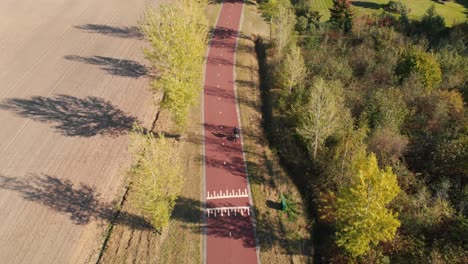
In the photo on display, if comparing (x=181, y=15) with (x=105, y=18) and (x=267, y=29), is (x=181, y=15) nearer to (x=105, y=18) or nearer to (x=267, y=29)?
(x=267, y=29)

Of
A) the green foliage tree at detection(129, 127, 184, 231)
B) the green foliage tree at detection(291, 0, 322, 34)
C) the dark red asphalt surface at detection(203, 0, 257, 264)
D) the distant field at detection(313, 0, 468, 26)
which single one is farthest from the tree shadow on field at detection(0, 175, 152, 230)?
the distant field at detection(313, 0, 468, 26)

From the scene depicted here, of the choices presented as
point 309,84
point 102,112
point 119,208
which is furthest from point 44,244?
point 309,84

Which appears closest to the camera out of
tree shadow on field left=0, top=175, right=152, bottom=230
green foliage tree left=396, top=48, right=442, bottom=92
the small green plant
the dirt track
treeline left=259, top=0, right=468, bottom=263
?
treeline left=259, top=0, right=468, bottom=263

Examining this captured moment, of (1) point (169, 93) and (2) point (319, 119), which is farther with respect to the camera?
(1) point (169, 93)

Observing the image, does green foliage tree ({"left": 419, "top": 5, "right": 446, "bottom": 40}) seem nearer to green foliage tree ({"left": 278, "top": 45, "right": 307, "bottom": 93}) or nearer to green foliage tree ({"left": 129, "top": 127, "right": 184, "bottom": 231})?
green foliage tree ({"left": 278, "top": 45, "right": 307, "bottom": 93})

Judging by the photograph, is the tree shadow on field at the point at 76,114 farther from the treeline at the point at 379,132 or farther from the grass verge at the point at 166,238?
the treeline at the point at 379,132

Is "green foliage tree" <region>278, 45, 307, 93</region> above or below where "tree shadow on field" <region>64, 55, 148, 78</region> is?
above

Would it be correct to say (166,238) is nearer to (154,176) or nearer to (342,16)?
(154,176)

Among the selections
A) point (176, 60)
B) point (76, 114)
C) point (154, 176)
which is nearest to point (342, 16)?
point (176, 60)

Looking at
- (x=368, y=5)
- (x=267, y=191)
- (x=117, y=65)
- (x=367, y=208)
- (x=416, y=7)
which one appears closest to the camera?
(x=367, y=208)
